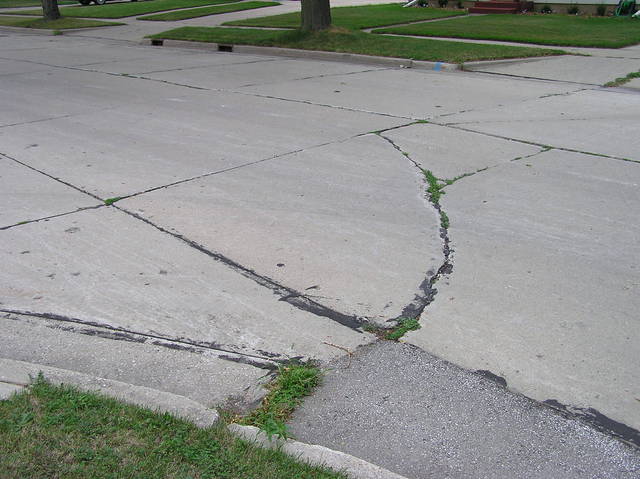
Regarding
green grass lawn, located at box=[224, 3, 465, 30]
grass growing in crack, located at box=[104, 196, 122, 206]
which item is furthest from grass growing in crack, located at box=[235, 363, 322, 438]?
green grass lawn, located at box=[224, 3, 465, 30]

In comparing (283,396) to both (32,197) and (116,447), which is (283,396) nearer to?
(116,447)

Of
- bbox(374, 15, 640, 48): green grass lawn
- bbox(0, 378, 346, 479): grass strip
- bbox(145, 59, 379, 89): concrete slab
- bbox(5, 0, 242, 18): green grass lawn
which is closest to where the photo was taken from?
bbox(0, 378, 346, 479): grass strip

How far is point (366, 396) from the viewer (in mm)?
3453

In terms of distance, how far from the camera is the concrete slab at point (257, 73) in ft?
39.9

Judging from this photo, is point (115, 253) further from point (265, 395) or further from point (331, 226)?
point (265, 395)

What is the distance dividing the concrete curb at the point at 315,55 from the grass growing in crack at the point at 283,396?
11222 millimetres

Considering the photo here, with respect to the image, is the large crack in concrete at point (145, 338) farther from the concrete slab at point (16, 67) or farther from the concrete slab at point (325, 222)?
the concrete slab at point (16, 67)

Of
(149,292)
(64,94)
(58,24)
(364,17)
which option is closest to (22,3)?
(58,24)

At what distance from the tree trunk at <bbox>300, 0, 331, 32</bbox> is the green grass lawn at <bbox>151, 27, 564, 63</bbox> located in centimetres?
35

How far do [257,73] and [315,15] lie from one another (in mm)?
4619

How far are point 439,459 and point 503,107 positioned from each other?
795 cm

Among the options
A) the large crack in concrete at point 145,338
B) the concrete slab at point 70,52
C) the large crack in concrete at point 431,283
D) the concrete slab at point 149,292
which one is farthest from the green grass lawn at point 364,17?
the large crack in concrete at point 145,338

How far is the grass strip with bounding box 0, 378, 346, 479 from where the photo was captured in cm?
273

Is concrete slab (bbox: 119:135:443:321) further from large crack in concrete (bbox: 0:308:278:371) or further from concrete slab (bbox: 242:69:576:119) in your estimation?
concrete slab (bbox: 242:69:576:119)
